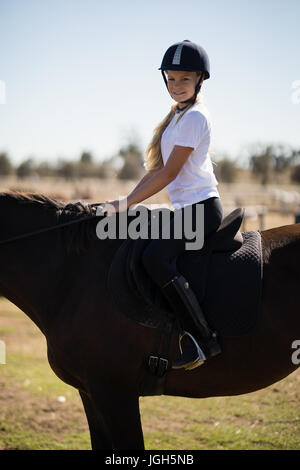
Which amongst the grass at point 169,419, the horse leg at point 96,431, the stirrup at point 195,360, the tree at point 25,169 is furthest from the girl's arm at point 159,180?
the tree at point 25,169

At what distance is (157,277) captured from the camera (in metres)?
2.89

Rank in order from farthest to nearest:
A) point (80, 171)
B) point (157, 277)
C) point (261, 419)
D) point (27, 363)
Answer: point (80, 171) < point (27, 363) < point (261, 419) < point (157, 277)

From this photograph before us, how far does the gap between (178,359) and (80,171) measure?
201ft

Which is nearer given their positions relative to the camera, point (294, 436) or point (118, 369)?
point (118, 369)

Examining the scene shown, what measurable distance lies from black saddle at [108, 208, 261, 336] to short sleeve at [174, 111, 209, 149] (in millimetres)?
694

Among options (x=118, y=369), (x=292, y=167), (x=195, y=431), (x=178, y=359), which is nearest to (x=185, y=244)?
(x=178, y=359)

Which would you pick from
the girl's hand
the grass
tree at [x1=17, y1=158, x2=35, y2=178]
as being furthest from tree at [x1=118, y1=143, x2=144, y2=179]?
the girl's hand

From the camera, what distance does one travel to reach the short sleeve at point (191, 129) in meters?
2.95

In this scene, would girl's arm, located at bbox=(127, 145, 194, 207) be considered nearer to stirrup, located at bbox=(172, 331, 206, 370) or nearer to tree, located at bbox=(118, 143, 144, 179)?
stirrup, located at bbox=(172, 331, 206, 370)

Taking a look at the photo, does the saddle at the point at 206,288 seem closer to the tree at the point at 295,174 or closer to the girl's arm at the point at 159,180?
the girl's arm at the point at 159,180

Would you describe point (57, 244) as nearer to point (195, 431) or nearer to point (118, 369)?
point (118, 369)

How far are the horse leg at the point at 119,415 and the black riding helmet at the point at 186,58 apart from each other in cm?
228

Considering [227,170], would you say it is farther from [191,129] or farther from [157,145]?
[191,129]

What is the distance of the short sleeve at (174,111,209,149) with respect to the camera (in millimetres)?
2945
